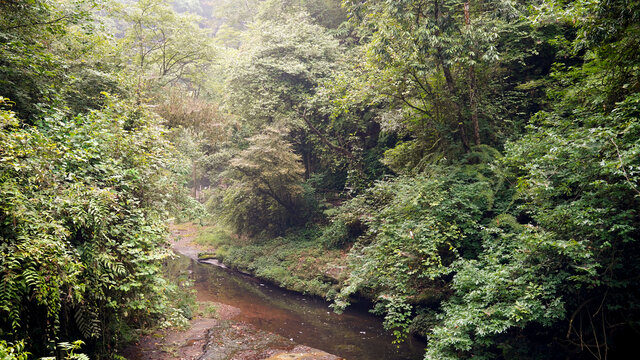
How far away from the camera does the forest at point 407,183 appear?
4805mm

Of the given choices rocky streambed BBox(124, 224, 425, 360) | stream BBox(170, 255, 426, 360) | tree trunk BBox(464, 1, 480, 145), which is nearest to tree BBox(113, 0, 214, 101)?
stream BBox(170, 255, 426, 360)

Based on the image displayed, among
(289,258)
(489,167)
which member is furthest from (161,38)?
(489,167)

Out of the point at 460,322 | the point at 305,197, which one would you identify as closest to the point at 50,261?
the point at 460,322

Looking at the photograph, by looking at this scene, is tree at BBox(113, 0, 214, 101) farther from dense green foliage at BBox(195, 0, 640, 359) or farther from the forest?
dense green foliage at BBox(195, 0, 640, 359)

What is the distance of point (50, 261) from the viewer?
4047 mm

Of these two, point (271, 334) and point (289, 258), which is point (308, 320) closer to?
point (271, 334)

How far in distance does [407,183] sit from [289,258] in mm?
8890

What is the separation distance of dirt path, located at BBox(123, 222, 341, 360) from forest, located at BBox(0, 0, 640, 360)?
477 mm

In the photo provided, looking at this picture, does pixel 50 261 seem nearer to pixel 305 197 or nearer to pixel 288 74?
pixel 305 197

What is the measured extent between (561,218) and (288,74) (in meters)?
16.4

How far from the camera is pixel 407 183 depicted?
1066 cm

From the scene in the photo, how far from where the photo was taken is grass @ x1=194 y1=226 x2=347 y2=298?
14062 mm

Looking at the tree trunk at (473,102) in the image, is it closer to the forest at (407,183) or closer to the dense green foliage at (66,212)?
the forest at (407,183)

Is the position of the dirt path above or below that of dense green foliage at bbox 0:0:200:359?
below
